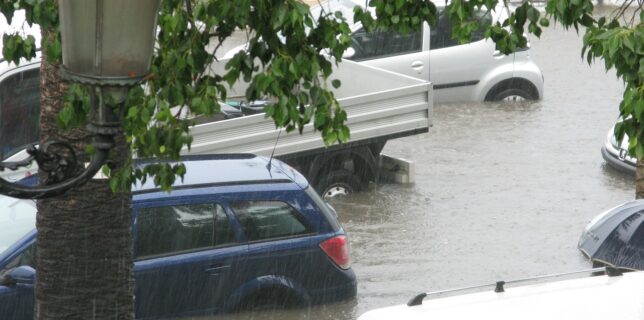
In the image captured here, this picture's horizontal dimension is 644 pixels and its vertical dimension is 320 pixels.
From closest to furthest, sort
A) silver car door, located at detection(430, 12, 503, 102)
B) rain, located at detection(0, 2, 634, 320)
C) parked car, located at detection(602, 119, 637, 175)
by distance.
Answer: rain, located at detection(0, 2, 634, 320)
parked car, located at detection(602, 119, 637, 175)
silver car door, located at detection(430, 12, 503, 102)

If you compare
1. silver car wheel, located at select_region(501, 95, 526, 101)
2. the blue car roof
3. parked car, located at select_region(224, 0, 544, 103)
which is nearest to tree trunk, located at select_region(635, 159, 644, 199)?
the blue car roof

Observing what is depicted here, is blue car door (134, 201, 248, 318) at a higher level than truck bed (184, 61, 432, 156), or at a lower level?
lower

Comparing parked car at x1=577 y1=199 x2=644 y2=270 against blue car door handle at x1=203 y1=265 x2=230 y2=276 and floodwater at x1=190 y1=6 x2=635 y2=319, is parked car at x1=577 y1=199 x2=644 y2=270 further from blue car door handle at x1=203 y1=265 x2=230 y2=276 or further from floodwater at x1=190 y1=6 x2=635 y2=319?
blue car door handle at x1=203 y1=265 x2=230 y2=276

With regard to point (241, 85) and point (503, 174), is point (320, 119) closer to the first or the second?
point (241, 85)

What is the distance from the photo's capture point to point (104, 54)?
386 cm

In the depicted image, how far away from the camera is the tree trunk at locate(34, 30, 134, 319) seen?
603cm

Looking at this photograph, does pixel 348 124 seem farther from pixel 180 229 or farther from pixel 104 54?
pixel 104 54

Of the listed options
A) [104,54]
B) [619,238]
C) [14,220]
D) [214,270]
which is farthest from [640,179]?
[104,54]

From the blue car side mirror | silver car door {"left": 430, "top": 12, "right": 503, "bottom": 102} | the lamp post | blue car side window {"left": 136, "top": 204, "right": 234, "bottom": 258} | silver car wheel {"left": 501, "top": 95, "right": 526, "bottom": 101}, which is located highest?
the lamp post

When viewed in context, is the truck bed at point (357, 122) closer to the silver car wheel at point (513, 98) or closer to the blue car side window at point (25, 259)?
the blue car side window at point (25, 259)

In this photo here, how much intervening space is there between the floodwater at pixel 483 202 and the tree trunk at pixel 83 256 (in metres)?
3.38

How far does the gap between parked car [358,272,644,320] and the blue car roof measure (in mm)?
3385

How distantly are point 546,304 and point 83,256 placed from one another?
2334mm

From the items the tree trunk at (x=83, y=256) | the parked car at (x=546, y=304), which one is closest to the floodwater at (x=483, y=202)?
the tree trunk at (x=83, y=256)
